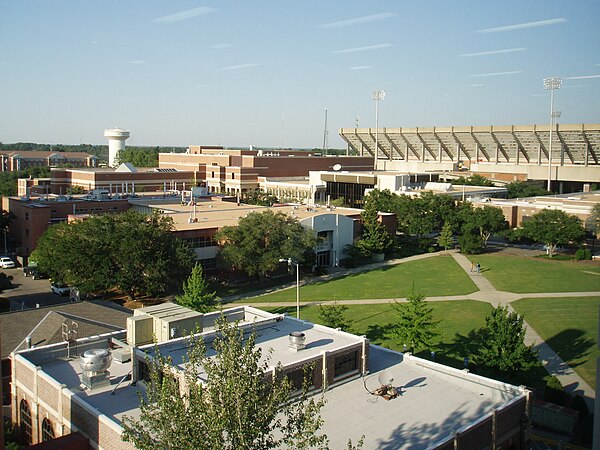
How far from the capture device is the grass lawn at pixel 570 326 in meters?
31.5

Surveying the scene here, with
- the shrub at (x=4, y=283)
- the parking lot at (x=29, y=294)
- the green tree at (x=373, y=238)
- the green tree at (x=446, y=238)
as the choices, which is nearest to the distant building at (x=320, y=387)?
the parking lot at (x=29, y=294)

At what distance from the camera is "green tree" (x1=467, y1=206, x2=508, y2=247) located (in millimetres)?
67375

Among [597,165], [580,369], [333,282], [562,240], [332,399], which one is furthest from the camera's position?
[597,165]

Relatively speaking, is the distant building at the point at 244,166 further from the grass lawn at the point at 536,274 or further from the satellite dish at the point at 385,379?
the satellite dish at the point at 385,379

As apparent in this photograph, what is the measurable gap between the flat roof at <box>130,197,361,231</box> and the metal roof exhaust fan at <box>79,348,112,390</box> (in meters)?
31.4

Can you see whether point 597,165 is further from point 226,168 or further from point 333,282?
point 333,282

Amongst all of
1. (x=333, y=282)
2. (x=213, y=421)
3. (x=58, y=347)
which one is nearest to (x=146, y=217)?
(x=333, y=282)

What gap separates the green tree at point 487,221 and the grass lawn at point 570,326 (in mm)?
24098

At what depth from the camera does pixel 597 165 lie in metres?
110

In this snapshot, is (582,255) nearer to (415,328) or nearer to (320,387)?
(415,328)

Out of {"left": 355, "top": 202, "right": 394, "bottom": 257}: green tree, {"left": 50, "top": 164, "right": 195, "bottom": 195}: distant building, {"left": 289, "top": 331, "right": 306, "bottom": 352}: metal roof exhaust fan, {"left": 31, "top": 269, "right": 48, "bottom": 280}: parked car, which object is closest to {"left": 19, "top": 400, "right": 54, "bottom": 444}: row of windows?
{"left": 289, "top": 331, "right": 306, "bottom": 352}: metal roof exhaust fan

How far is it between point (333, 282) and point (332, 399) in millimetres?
32305

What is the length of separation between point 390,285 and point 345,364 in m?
29.6

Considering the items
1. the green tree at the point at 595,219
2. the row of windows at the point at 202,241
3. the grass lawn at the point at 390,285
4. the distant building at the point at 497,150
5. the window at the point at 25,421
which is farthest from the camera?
the distant building at the point at 497,150
